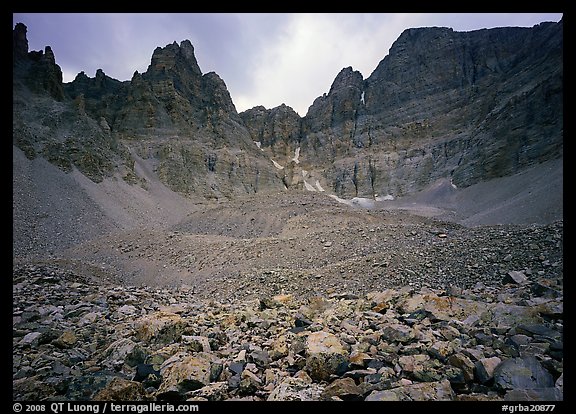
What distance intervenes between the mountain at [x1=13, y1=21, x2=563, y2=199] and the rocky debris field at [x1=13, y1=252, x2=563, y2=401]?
3940cm

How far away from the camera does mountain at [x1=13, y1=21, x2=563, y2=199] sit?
140ft

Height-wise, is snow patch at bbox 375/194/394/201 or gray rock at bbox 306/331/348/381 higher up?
snow patch at bbox 375/194/394/201

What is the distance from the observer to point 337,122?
314 feet

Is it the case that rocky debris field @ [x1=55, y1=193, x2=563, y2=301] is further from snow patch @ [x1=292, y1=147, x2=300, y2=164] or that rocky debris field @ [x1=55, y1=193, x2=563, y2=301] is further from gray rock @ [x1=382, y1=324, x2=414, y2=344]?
snow patch @ [x1=292, y1=147, x2=300, y2=164]

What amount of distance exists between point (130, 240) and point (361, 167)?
6724cm

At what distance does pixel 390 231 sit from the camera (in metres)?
16.5

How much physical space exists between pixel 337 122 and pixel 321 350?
97.4 meters

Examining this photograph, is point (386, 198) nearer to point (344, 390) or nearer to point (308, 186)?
point (308, 186)

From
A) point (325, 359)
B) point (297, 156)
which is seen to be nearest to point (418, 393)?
point (325, 359)

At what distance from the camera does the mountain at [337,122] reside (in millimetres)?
42531

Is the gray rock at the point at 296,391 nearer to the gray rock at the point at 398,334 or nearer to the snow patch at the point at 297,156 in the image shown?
the gray rock at the point at 398,334

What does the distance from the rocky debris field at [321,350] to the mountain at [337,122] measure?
39397mm

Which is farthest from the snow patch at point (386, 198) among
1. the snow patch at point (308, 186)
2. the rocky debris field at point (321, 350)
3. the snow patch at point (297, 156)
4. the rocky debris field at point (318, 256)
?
the rocky debris field at point (321, 350)

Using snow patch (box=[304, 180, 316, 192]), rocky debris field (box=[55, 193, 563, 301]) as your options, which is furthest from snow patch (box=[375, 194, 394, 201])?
rocky debris field (box=[55, 193, 563, 301])
